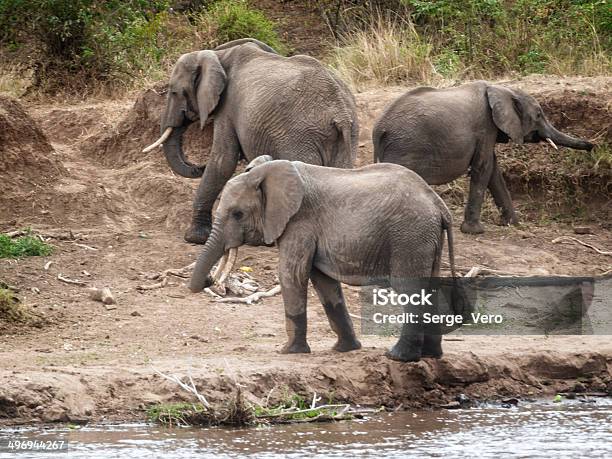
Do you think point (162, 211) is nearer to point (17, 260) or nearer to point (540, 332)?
point (17, 260)

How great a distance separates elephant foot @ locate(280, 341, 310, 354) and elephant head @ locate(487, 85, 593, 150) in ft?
15.1

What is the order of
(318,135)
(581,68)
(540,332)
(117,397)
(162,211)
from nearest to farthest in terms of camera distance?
(117,397) < (540,332) < (318,135) < (162,211) < (581,68)

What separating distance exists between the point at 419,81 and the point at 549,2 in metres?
2.62

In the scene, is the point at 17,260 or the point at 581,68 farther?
the point at 581,68

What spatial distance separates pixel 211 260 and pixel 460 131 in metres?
4.38

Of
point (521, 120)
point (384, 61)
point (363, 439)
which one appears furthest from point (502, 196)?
point (363, 439)

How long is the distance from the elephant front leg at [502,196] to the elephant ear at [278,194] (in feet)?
15.8

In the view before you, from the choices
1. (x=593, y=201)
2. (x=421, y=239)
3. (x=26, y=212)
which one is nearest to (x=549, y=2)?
(x=593, y=201)

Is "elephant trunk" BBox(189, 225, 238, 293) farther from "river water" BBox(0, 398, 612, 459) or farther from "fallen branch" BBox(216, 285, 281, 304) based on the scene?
"fallen branch" BBox(216, 285, 281, 304)

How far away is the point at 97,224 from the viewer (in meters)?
14.3

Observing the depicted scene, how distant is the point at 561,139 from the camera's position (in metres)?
14.8

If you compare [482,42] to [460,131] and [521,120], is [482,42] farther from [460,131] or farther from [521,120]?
[460,131]

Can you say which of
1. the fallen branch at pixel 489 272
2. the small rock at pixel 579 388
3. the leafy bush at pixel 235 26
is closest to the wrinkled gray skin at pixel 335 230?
the small rock at pixel 579 388

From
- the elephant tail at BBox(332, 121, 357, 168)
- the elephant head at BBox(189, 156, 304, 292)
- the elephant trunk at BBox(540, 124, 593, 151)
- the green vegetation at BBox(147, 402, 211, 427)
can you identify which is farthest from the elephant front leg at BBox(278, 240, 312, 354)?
the elephant trunk at BBox(540, 124, 593, 151)
